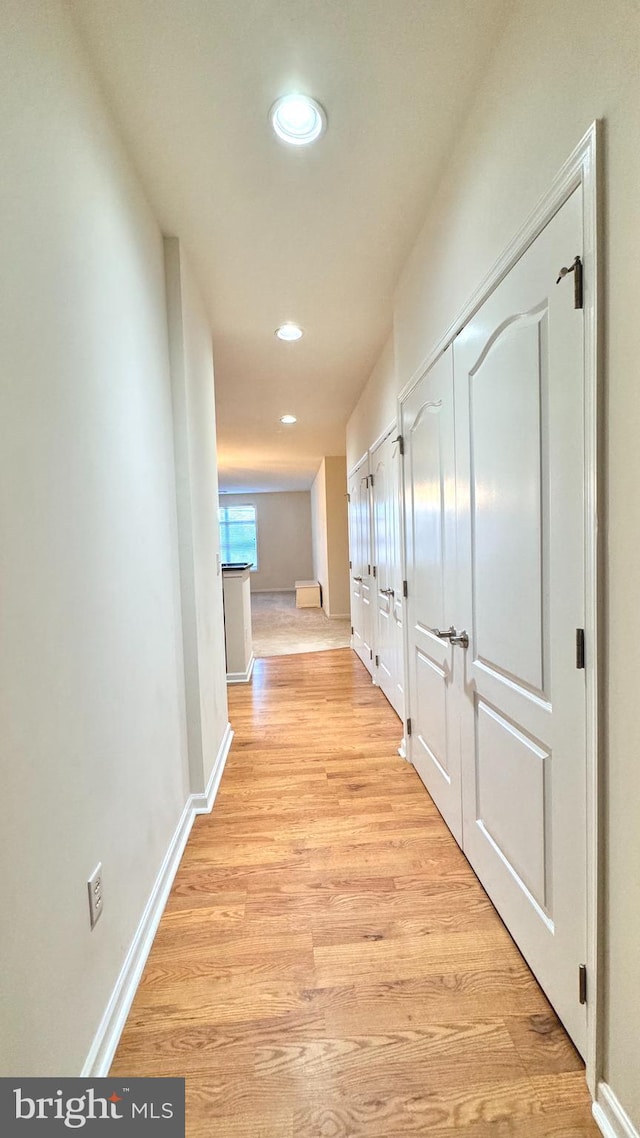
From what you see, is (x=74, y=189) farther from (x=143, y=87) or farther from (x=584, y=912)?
(x=584, y=912)

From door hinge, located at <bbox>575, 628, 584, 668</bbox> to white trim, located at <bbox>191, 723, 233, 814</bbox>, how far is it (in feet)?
6.04

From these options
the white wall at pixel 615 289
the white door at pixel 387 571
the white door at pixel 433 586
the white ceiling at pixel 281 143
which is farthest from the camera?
the white door at pixel 387 571

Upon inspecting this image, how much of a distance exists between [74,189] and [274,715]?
10.1 feet

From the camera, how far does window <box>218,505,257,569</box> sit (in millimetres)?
11883

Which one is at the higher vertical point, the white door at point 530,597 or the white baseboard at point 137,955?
the white door at point 530,597

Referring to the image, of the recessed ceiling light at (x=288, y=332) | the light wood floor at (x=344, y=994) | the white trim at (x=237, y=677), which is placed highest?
the recessed ceiling light at (x=288, y=332)

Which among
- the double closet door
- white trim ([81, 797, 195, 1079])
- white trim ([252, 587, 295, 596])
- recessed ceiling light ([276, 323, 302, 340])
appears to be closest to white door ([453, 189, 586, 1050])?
the double closet door

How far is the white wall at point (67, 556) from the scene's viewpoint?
0.83m

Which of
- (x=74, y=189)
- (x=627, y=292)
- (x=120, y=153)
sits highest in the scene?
(x=120, y=153)

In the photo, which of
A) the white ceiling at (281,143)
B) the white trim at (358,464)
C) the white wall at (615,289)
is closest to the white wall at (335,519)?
the white trim at (358,464)

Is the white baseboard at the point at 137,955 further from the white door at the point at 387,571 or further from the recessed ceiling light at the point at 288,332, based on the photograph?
the recessed ceiling light at the point at 288,332

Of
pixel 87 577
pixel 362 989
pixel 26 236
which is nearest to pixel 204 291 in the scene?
pixel 26 236

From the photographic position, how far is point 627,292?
32.4 inches

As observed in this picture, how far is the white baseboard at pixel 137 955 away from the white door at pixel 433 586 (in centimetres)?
114
